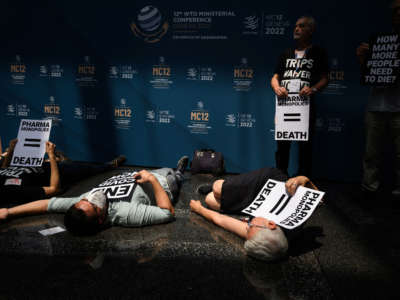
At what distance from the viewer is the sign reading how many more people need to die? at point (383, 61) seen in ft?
8.96

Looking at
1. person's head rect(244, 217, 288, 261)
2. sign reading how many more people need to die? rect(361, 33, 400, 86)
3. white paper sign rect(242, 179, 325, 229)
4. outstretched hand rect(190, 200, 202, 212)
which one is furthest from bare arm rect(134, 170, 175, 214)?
sign reading how many more people need to die? rect(361, 33, 400, 86)

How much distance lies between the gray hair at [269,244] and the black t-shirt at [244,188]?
1.60 feet

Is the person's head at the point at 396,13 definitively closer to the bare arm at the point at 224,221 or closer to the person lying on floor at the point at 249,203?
the person lying on floor at the point at 249,203

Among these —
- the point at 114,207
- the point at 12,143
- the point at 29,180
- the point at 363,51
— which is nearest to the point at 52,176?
the point at 29,180

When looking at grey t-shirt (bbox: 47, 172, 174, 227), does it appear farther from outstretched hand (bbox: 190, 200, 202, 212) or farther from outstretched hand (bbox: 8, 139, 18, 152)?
outstretched hand (bbox: 8, 139, 18, 152)

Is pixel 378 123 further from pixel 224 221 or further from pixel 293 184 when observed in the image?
pixel 224 221

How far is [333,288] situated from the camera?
167 cm

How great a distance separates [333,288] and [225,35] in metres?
3.34

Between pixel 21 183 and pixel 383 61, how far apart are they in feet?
12.2

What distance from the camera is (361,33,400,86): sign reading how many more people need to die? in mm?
2730

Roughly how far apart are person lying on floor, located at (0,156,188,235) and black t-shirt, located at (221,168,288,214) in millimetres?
509

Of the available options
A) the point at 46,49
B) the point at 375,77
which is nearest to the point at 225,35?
the point at 375,77

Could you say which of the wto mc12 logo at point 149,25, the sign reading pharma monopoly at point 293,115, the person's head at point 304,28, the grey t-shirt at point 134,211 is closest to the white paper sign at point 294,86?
the sign reading pharma monopoly at point 293,115

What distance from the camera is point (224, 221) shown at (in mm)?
2332
